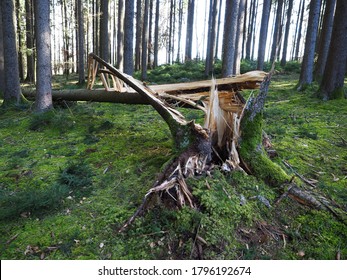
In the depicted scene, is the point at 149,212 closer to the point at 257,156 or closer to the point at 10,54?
the point at 257,156

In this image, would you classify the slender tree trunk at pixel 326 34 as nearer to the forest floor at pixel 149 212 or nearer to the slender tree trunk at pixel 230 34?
the slender tree trunk at pixel 230 34

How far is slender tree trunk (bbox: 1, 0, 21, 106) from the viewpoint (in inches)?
337

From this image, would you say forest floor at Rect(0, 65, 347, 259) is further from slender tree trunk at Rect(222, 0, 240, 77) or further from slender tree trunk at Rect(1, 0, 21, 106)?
slender tree trunk at Rect(222, 0, 240, 77)

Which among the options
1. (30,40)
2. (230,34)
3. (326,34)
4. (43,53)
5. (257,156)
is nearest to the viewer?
(257,156)

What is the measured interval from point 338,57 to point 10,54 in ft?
35.5

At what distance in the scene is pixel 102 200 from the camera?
134 inches

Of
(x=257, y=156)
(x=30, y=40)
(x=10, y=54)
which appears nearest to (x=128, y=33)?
(x=10, y=54)

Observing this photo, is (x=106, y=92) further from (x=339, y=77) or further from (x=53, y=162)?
(x=339, y=77)

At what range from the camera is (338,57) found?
8164 millimetres

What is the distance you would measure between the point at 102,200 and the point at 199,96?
106 inches

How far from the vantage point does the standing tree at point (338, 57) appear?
8039 millimetres

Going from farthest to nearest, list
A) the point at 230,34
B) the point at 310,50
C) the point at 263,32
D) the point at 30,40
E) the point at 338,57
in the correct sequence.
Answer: the point at 263,32, the point at 30,40, the point at 310,50, the point at 230,34, the point at 338,57

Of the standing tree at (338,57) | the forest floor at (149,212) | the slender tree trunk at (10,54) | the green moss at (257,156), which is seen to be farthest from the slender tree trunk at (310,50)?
the slender tree trunk at (10,54)
